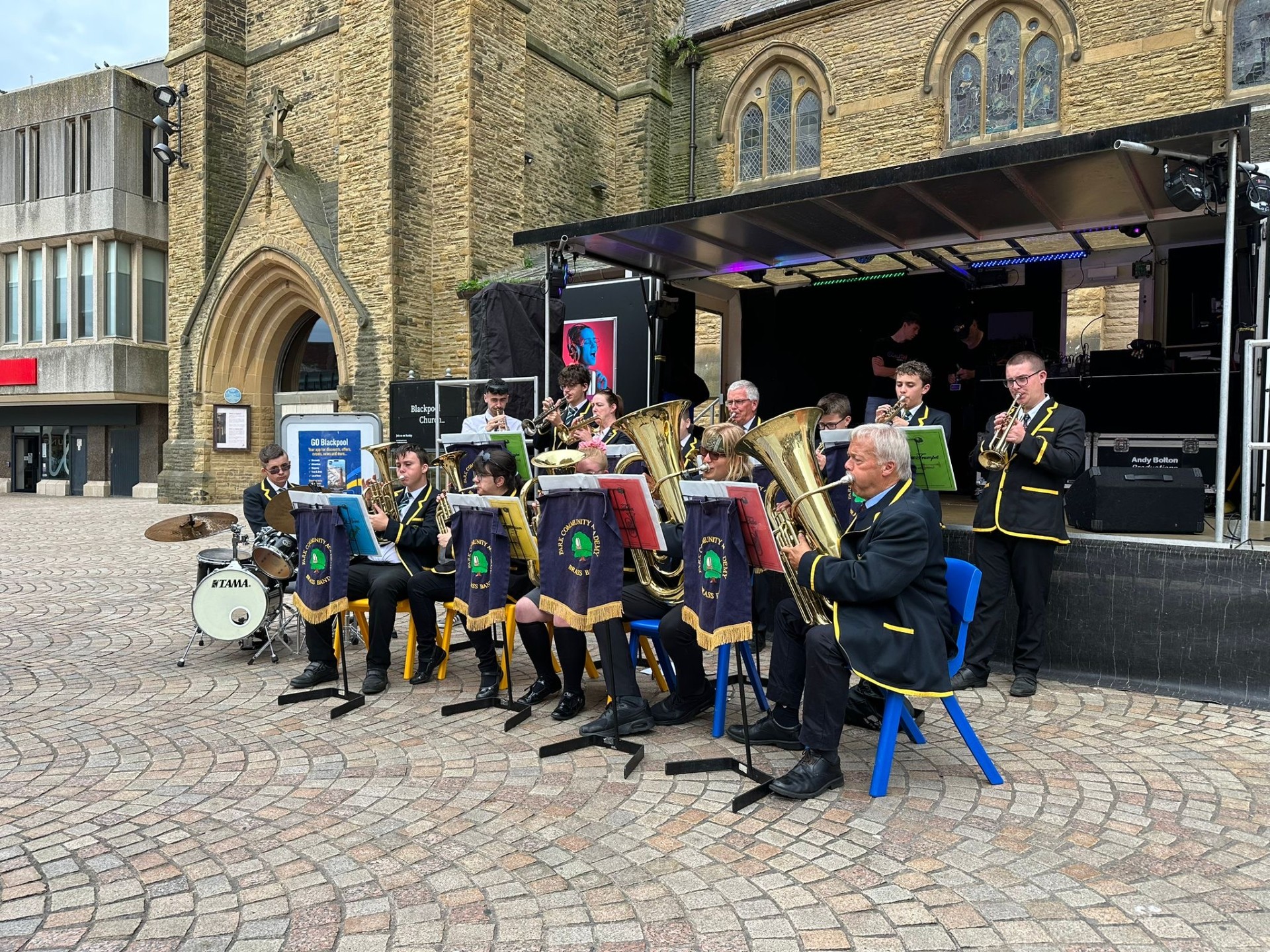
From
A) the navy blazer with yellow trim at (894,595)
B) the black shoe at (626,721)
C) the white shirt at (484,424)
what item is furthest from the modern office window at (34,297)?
the navy blazer with yellow trim at (894,595)

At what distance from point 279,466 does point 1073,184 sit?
22.3ft

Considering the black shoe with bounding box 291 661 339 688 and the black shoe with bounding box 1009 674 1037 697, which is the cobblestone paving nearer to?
the black shoe with bounding box 1009 674 1037 697

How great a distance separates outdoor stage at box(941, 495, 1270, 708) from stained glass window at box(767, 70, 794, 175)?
15292 mm

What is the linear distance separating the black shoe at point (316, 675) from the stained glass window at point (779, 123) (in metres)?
16.6

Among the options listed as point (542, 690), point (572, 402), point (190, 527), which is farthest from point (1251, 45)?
point (190, 527)

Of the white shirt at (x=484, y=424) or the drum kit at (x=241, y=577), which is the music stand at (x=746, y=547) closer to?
the drum kit at (x=241, y=577)

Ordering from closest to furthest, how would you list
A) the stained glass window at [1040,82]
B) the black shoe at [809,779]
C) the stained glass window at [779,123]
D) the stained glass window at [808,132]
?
the black shoe at [809,779]
the stained glass window at [1040,82]
the stained glass window at [808,132]
the stained glass window at [779,123]

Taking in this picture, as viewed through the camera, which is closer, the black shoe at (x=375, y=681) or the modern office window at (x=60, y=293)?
the black shoe at (x=375, y=681)

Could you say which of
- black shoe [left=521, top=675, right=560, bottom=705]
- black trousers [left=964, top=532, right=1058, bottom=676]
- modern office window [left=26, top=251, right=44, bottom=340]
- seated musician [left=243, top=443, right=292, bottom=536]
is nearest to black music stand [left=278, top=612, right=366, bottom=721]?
black shoe [left=521, top=675, right=560, bottom=705]

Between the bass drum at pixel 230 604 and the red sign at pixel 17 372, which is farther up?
the red sign at pixel 17 372

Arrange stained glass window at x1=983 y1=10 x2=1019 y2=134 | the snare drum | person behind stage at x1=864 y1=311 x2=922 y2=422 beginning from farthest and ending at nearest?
stained glass window at x1=983 y1=10 x2=1019 y2=134
person behind stage at x1=864 y1=311 x2=922 y2=422
the snare drum

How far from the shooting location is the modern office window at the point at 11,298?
87.9ft

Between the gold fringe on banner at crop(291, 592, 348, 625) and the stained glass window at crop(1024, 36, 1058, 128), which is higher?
the stained glass window at crop(1024, 36, 1058, 128)

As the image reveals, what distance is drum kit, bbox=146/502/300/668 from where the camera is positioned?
616 centimetres
